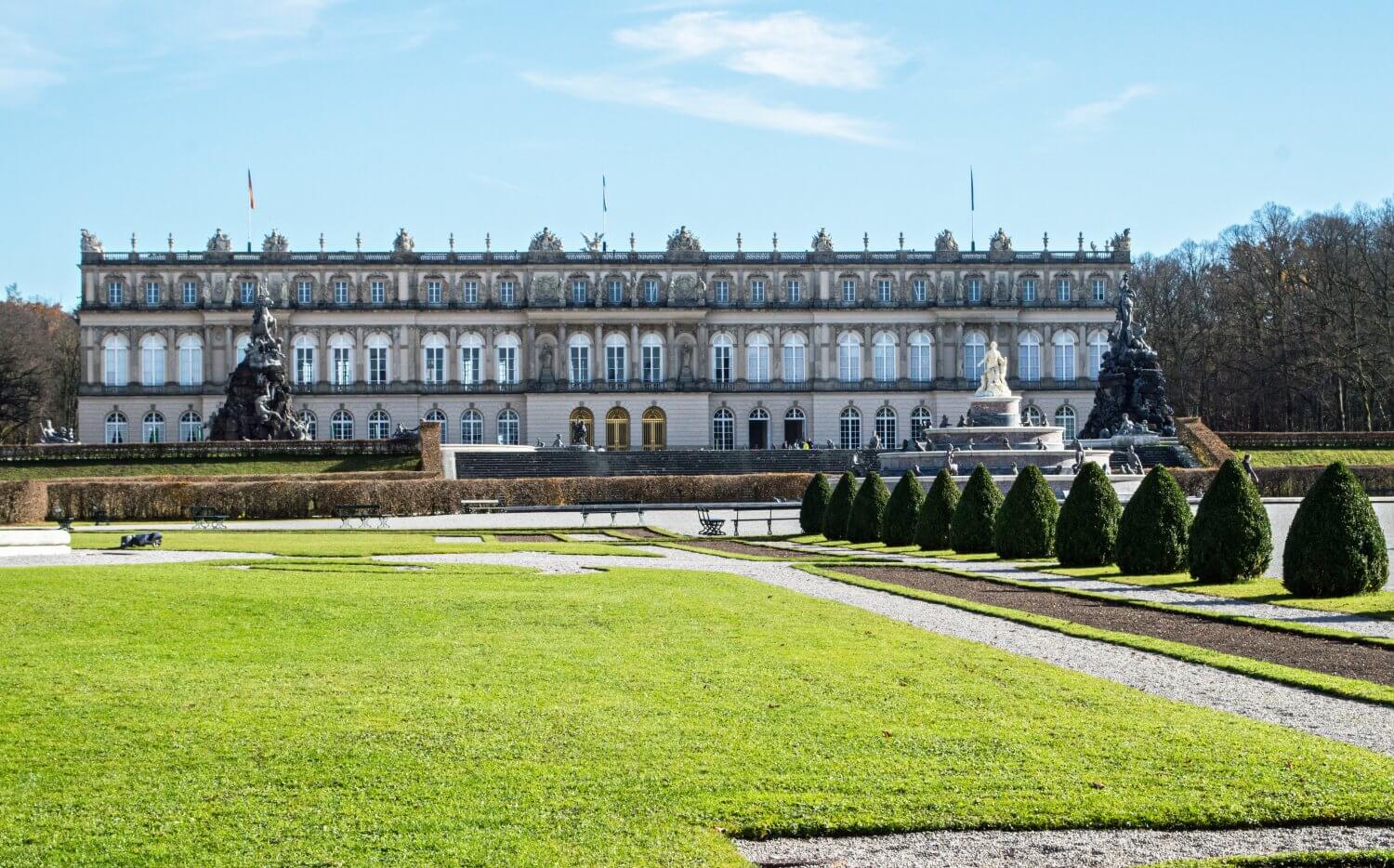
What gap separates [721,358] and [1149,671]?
71.4 metres

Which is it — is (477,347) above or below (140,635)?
above

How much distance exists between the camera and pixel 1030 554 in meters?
24.3

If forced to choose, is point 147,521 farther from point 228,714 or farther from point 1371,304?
point 1371,304

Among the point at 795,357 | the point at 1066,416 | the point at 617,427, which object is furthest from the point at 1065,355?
the point at 617,427

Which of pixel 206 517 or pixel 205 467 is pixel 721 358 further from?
pixel 206 517

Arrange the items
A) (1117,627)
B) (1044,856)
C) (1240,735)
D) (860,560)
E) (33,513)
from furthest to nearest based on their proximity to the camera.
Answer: (33,513) < (860,560) < (1117,627) < (1240,735) < (1044,856)

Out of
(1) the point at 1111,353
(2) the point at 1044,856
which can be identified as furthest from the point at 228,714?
(1) the point at 1111,353

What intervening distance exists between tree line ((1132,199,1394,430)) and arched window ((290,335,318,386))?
45.6 m

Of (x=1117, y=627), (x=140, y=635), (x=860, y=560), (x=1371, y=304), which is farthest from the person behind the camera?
(x=1371, y=304)

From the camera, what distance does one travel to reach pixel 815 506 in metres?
32.8

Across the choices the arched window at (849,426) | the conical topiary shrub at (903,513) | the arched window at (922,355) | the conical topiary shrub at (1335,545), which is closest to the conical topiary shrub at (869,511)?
the conical topiary shrub at (903,513)

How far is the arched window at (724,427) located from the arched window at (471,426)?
40.4 ft

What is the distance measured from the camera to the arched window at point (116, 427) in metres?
80.2

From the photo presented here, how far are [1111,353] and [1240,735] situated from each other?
5437 centimetres
